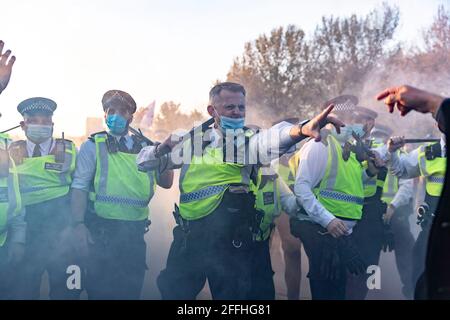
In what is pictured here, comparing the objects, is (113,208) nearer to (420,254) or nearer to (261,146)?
(261,146)

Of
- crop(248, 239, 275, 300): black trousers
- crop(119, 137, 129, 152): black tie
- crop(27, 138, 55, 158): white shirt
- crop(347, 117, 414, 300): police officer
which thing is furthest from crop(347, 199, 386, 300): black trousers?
crop(27, 138, 55, 158): white shirt

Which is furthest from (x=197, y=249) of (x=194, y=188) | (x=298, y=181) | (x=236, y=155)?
(x=298, y=181)

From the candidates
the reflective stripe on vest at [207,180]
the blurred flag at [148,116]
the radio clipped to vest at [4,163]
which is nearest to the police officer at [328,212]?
the reflective stripe on vest at [207,180]

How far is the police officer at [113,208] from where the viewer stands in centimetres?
500

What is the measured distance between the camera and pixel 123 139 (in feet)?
17.0

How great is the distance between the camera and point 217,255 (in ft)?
14.6

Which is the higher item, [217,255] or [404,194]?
[404,194]

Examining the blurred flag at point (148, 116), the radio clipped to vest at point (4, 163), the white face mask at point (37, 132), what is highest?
the blurred flag at point (148, 116)

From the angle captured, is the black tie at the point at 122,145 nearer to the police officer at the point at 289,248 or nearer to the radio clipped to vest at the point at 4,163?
the radio clipped to vest at the point at 4,163

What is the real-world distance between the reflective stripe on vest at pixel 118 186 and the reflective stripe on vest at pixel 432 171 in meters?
2.42

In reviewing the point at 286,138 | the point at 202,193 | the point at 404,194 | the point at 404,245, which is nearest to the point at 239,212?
the point at 202,193

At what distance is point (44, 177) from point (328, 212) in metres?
2.33

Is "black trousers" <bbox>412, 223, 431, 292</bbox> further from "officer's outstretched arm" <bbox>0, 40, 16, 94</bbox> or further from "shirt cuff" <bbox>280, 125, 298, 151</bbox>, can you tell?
"officer's outstretched arm" <bbox>0, 40, 16, 94</bbox>
